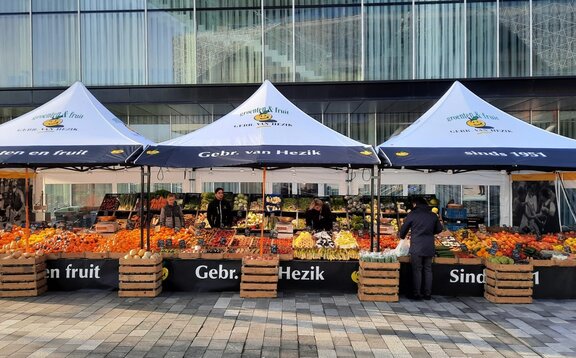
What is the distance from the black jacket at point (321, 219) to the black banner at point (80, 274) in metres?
4.90

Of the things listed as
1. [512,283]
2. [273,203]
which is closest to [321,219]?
[273,203]

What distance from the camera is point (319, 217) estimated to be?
10.9m

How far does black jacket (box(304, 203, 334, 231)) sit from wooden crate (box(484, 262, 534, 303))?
14.3ft

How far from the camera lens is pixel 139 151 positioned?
25.1ft

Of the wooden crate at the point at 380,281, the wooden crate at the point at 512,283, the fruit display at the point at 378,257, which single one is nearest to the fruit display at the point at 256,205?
the fruit display at the point at 378,257

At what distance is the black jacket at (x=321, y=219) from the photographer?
1083 centimetres

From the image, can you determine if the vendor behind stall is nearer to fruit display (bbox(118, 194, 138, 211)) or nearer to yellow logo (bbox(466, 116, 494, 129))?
yellow logo (bbox(466, 116, 494, 129))

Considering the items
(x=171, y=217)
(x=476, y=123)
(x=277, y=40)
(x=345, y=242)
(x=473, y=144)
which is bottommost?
(x=345, y=242)

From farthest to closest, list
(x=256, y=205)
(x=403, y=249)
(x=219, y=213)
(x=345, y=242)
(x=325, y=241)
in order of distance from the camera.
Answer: (x=256, y=205), (x=219, y=213), (x=325, y=241), (x=345, y=242), (x=403, y=249)

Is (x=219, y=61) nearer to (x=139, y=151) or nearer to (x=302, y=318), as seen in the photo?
(x=139, y=151)

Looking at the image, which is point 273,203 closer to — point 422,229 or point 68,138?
point 422,229

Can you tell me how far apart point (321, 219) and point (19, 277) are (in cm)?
649

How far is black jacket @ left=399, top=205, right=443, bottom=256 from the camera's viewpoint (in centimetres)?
740

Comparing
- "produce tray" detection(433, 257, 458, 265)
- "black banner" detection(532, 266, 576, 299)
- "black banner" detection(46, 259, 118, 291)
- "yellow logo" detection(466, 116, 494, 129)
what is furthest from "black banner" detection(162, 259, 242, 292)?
"black banner" detection(532, 266, 576, 299)
